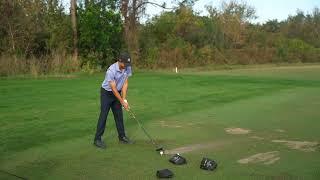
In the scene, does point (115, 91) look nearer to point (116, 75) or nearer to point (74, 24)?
point (116, 75)

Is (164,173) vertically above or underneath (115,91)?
underneath

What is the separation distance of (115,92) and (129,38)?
117 feet

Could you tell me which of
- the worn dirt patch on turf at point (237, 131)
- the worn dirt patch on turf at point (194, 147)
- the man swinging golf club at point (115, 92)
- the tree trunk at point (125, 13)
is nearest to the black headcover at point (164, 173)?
the worn dirt patch on turf at point (194, 147)

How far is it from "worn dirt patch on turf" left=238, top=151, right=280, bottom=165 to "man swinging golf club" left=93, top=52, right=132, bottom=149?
7.42 ft

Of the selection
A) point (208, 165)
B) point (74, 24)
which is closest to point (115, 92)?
point (208, 165)

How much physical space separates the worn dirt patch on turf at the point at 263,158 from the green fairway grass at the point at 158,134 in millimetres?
94

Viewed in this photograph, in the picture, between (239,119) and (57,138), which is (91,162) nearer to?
(57,138)

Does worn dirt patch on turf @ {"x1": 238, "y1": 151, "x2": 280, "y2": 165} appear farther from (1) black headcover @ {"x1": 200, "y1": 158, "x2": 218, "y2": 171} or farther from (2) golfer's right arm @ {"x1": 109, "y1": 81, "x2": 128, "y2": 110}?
(2) golfer's right arm @ {"x1": 109, "y1": 81, "x2": 128, "y2": 110}

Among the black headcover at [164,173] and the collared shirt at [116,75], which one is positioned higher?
the collared shirt at [116,75]

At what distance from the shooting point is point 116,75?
9.02 meters

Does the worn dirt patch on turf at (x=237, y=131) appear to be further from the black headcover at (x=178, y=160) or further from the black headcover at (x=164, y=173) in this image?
the black headcover at (x=164, y=173)

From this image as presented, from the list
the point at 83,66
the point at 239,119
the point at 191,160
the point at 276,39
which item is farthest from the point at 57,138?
the point at 276,39

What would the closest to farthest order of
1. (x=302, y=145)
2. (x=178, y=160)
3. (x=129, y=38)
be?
(x=178, y=160) → (x=302, y=145) → (x=129, y=38)

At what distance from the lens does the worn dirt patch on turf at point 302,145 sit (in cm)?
911
